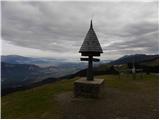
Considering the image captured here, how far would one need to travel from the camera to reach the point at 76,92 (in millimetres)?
17375

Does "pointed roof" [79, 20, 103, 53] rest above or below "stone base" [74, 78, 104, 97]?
above

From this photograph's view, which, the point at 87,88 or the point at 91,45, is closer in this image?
the point at 87,88

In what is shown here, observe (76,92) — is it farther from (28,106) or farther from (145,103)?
(145,103)

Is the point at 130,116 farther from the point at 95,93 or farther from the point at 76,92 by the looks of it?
the point at 76,92

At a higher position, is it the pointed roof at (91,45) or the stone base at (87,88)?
the pointed roof at (91,45)

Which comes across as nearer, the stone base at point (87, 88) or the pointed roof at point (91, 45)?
the stone base at point (87, 88)

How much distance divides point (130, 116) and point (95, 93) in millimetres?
5200

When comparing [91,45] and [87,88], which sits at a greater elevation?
[91,45]

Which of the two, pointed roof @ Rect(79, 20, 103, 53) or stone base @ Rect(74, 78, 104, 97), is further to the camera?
pointed roof @ Rect(79, 20, 103, 53)

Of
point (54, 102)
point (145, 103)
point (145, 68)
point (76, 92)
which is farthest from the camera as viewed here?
point (145, 68)

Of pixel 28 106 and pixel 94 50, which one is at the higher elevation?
pixel 94 50

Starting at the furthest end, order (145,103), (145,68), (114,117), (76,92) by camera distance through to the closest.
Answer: (145,68) < (76,92) < (145,103) < (114,117)

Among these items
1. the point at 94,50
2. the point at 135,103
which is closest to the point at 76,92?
the point at 94,50

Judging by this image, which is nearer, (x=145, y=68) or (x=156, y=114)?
(x=156, y=114)
